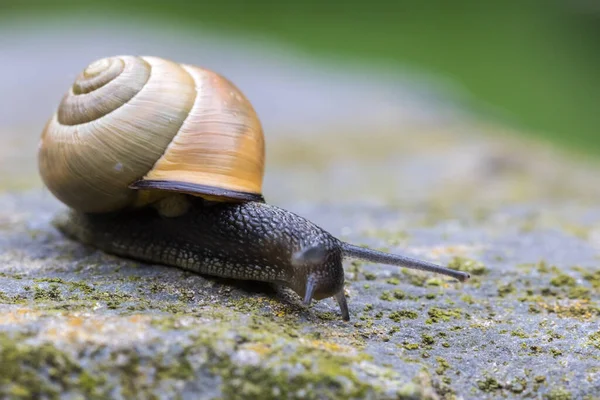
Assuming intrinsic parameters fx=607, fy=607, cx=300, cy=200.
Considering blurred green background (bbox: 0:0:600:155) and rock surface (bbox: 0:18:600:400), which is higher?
blurred green background (bbox: 0:0:600:155)

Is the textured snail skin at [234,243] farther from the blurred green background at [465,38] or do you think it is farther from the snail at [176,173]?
the blurred green background at [465,38]

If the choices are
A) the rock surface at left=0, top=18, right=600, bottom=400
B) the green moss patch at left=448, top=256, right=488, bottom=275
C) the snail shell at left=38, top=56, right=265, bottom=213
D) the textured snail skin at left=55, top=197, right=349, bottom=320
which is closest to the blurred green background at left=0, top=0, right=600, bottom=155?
the rock surface at left=0, top=18, right=600, bottom=400

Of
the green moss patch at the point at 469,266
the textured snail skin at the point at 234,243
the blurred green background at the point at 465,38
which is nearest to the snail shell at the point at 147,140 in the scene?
the textured snail skin at the point at 234,243

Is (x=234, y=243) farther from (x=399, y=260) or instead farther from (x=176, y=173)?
(x=399, y=260)

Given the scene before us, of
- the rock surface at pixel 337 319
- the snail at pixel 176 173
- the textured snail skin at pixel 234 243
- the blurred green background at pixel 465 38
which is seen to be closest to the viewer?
the rock surface at pixel 337 319

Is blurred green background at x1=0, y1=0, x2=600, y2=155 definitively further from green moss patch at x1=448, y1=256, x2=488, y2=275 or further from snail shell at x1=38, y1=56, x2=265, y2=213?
snail shell at x1=38, y1=56, x2=265, y2=213

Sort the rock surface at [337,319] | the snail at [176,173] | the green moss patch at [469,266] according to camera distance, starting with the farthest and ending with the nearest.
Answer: the green moss patch at [469,266] → the snail at [176,173] → the rock surface at [337,319]

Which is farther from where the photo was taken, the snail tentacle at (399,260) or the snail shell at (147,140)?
the snail shell at (147,140)
